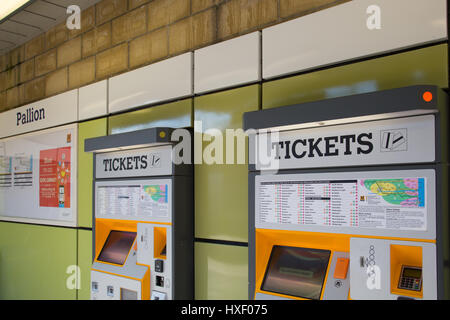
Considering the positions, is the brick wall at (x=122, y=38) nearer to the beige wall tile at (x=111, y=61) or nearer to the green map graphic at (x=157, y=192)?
the beige wall tile at (x=111, y=61)

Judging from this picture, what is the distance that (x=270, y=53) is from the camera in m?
2.25

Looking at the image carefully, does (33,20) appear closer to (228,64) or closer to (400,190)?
(228,64)

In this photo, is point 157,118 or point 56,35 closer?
point 157,118

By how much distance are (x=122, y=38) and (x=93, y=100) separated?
58 centimetres

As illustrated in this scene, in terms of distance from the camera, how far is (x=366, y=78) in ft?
6.16

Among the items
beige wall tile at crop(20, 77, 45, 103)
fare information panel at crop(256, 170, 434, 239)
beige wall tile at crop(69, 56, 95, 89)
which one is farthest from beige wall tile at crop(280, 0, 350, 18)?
beige wall tile at crop(20, 77, 45, 103)

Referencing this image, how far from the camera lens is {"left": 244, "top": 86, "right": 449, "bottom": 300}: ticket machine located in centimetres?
150

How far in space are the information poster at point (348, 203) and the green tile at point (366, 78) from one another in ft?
1.49

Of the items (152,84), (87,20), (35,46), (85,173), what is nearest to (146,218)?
(152,84)

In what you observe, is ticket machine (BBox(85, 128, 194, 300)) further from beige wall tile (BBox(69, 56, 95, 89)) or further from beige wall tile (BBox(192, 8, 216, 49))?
beige wall tile (BBox(69, 56, 95, 89))

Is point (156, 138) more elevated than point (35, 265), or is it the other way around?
point (156, 138)

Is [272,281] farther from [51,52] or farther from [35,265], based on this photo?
[51,52]

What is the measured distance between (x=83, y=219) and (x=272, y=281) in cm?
211
